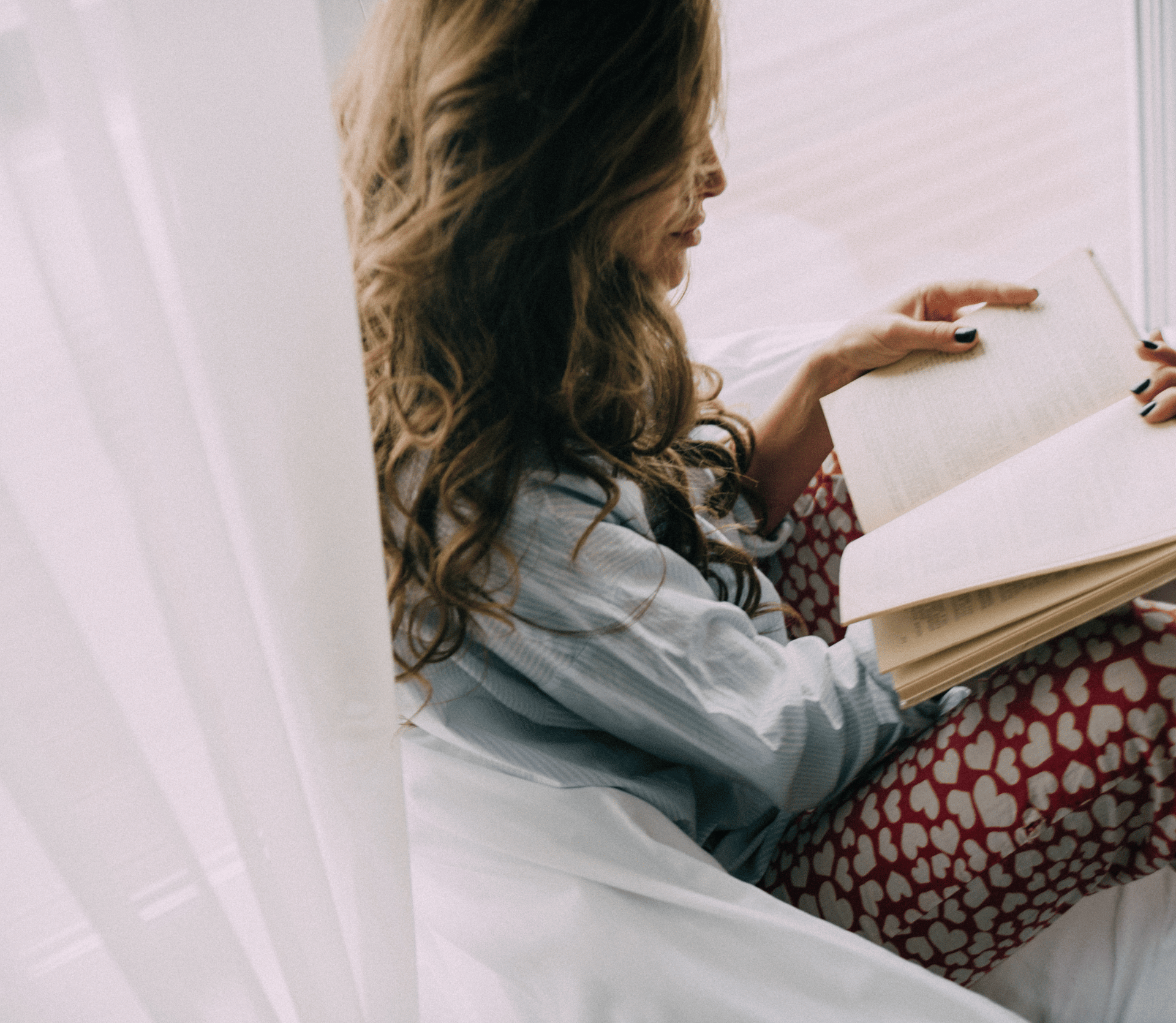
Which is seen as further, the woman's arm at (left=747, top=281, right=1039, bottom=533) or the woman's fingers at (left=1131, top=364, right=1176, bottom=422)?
the woman's arm at (left=747, top=281, right=1039, bottom=533)

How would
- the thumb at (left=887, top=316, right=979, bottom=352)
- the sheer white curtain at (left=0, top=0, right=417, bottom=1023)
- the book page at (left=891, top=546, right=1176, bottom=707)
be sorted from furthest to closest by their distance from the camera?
1. the thumb at (left=887, top=316, right=979, bottom=352)
2. the book page at (left=891, top=546, right=1176, bottom=707)
3. the sheer white curtain at (left=0, top=0, right=417, bottom=1023)

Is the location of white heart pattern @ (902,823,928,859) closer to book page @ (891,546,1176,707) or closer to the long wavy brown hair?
book page @ (891,546,1176,707)

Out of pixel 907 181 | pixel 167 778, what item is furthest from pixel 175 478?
pixel 907 181

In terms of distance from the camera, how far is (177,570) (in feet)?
1.20

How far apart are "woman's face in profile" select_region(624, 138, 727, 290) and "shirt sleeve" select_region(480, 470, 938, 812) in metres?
0.16

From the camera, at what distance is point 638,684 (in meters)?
0.59

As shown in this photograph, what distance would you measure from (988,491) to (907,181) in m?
1.64

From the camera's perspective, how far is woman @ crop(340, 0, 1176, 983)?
20.0 inches

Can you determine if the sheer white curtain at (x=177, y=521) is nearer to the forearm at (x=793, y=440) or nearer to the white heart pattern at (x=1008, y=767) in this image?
the white heart pattern at (x=1008, y=767)

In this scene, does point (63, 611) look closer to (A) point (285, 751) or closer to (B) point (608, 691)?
(A) point (285, 751)

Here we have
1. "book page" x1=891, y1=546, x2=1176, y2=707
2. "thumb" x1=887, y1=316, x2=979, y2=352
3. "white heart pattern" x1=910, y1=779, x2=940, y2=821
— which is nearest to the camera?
"book page" x1=891, y1=546, x2=1176, y2=707

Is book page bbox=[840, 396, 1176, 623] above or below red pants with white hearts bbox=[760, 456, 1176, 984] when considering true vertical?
above

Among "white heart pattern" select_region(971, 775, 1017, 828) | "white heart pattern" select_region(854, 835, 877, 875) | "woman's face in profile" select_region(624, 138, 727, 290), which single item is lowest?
"white heart pattern" select_region(854, 835, 877, 875)

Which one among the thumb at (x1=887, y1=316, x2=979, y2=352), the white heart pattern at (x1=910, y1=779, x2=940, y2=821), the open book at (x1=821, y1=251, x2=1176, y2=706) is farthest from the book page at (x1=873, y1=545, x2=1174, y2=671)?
the thumb at (x1=887, y1=316, x2=979, y2=352)
